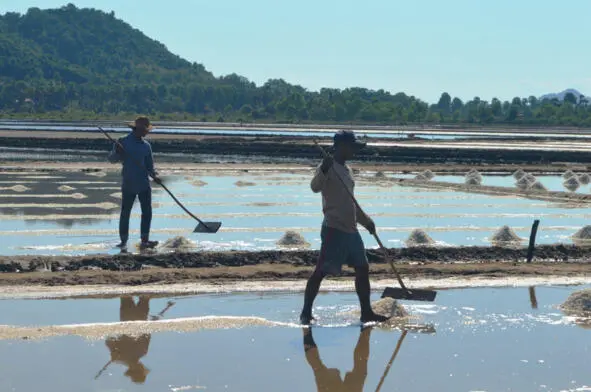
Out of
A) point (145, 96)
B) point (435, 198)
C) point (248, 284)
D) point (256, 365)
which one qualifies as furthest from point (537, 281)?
point (145, 96)

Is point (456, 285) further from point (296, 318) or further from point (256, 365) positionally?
point (256, 365)

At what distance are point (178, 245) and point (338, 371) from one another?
576 centimetres

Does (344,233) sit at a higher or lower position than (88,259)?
higher

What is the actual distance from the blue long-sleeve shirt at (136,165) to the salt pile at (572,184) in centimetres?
1624

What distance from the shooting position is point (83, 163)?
3116cm

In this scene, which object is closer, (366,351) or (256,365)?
(256,365)

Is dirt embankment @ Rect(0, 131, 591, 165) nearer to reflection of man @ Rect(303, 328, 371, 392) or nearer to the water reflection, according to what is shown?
the water reflection

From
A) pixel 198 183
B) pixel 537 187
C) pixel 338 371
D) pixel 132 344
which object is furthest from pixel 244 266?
pixel 537 187

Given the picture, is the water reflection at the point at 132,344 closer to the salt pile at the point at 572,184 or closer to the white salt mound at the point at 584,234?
the white salt mound at the point at 584,234

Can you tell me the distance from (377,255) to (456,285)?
5.46 feet

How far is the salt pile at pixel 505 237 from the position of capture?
14156mm

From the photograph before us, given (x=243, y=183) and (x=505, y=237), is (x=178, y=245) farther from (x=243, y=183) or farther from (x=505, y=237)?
(x=243, y=183)

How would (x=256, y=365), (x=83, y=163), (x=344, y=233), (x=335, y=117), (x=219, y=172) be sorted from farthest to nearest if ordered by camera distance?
(x=335, y=117) → (x=83, y=163) → (x=219, y=172) → (x=344, y=233) → (x=256, y=365)

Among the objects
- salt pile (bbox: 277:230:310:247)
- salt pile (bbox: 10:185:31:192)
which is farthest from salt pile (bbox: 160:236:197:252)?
salt pile (bbox: 10:185:31:192)
